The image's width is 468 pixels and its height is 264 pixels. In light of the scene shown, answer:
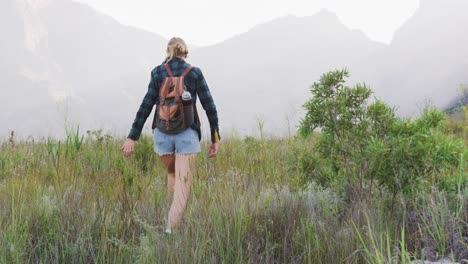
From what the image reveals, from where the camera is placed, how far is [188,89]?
3.96m

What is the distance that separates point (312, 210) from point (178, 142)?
1.39 meters

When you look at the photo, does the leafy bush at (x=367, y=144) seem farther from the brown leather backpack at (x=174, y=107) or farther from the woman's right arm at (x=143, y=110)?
the woman's right arm at (x=143, y=110)

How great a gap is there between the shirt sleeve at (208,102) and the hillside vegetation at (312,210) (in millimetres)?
711

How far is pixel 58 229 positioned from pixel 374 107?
2732 millimetres

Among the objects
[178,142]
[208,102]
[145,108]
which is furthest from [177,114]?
[145,108]

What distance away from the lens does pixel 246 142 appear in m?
7.23

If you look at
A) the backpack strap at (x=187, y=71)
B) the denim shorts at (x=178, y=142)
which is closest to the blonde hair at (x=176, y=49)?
the backpack strap at (x=187, y=71)

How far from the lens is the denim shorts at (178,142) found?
12.8ft

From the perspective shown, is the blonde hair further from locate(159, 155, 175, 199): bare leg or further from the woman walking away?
locate(159, 155, 175, 199): bare leg

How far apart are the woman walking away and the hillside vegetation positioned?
A: 336mm

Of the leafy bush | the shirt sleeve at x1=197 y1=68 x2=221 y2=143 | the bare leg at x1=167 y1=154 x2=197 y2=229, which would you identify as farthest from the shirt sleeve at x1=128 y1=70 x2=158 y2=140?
the leafy bush

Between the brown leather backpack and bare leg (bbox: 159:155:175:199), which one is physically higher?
the brown leather backpack

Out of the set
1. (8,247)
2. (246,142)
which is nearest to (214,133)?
(8,247)

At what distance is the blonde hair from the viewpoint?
3986 millimetres
